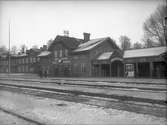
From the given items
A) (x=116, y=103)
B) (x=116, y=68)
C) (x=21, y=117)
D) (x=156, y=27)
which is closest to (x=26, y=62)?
(x=116, y=68)

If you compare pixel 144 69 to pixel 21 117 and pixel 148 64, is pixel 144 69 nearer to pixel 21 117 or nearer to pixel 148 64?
pixel 148 64

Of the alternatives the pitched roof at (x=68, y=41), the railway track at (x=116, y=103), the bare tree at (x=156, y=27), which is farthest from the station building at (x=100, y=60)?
the railway track at (x=116, y=103)

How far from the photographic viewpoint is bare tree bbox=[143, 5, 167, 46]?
42.4 m

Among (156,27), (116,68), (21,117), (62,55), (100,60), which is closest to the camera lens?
(21,117)

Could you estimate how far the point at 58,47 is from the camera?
4188 centimetres

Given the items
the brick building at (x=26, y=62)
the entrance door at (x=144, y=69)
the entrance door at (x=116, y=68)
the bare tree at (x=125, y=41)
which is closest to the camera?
the entrance door at (x=144, y=69)

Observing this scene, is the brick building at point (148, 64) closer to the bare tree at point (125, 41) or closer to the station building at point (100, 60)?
the station building at point (100, 60)

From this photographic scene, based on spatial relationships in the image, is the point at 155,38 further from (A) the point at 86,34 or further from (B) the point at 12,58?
(B) the point at 12,58

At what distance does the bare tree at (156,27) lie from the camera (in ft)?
139

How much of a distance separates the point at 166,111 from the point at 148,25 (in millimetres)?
43733

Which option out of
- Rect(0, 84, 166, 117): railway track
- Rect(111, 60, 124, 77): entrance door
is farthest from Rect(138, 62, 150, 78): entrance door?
Rect(0, 84, 166, 117): railway track

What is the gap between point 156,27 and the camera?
44.4m

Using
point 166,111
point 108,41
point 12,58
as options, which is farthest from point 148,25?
point 12,58

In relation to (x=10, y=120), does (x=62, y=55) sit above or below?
above
